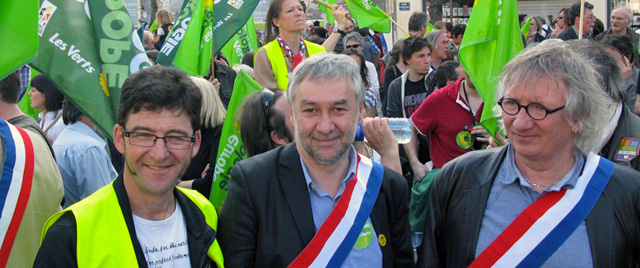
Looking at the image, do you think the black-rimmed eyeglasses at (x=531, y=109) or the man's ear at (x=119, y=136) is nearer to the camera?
the black-rimmed eyeglasses at (x=531, y=109)

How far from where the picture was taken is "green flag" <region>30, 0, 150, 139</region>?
138 inches

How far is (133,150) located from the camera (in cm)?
249

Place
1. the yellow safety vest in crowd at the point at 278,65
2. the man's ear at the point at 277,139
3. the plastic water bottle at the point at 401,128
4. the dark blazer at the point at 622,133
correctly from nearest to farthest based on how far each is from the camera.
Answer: the man's ear at the point at 277,139
the dark blazer at the point at 622,133
the plastic water bottle at the point at 401,128
the yellow safety vest in crowd at the point at 278,65

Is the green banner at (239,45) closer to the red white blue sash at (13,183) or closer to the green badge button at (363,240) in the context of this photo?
the red white blue sash at (13,183)

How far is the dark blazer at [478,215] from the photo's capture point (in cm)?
241

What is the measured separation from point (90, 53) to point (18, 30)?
743mm

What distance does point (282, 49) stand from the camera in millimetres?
5961

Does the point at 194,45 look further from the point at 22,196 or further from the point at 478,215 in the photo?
the point at 478,215

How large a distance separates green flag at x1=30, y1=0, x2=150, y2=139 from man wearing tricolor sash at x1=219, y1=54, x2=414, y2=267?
129 centimetres

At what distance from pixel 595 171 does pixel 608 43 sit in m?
4.21

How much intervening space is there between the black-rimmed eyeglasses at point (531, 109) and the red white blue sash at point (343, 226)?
0.60m

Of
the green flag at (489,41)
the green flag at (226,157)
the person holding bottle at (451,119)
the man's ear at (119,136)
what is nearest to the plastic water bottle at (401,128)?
the person holding bottle at (451,119)

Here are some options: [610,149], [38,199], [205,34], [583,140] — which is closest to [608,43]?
[610,149]

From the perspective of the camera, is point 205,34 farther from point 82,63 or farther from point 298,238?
point 298,238
